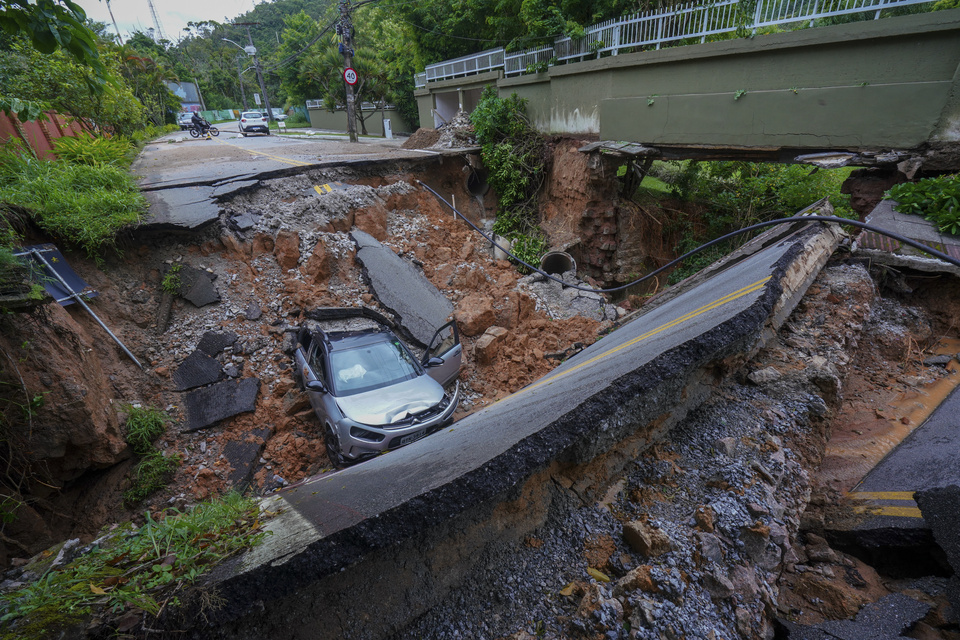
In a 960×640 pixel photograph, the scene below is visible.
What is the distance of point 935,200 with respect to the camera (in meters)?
4.36

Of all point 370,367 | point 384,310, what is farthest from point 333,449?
point 384,310

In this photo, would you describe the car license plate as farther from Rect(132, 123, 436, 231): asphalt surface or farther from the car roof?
Rect(132, 123, 436, 231): asphalt surface

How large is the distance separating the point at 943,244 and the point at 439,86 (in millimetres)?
17591

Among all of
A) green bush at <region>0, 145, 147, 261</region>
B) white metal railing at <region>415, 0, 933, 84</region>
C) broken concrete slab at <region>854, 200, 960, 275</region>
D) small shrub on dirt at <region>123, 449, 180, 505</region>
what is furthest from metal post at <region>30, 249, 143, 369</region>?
white metal railing at <region>415, 0, 933, 84</region>

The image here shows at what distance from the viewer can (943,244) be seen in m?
3.81

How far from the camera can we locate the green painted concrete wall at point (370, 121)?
24281 mm

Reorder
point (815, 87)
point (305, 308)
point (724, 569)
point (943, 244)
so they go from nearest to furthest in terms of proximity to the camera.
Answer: point (724, 569) < point (943, 244) < point (815, 87) < point (305, 308)

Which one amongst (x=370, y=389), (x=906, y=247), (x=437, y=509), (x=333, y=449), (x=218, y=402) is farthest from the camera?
(x=218, y=402)

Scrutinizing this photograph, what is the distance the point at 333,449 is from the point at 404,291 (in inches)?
146

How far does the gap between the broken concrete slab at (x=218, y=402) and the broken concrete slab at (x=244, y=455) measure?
1.53 feet

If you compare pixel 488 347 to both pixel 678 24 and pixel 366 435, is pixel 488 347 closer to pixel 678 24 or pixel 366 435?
pixel 366 435

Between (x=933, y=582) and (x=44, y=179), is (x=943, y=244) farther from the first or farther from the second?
(x=44, y=179)

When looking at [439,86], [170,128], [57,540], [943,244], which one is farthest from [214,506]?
[170,128]

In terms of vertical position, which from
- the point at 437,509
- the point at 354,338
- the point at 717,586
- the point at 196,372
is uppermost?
the point at 437,509
